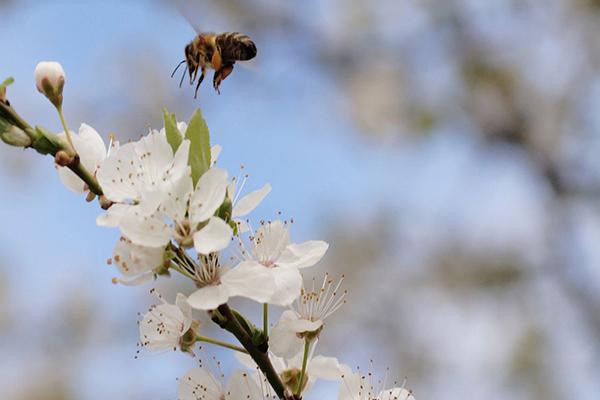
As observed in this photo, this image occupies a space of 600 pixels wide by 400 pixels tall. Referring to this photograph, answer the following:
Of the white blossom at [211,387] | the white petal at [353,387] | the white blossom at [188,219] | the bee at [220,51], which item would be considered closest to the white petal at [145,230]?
the white blossom at [188,219]

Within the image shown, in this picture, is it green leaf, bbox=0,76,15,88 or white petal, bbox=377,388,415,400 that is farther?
white petal, bbox=377,388,415,400

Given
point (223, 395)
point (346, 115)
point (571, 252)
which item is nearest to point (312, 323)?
point (223, 395)

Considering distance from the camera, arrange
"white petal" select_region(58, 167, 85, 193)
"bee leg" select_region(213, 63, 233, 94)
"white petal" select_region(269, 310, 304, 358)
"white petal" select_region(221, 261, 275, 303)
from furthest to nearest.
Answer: "bee leg" select_region(213, 63, 233, 94)
"white petal" select_region(58, 167, 85, 193)
"white petal" select_region(269, 310, 304, 358)
"white petal" select_region(221, 261, 275, 303)

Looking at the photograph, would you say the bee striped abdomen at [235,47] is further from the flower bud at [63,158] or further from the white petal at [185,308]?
the white petal at [185,308]

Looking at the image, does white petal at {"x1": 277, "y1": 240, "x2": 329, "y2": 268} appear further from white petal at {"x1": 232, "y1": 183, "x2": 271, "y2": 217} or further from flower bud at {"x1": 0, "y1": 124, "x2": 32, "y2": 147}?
flower bud at {"x1": 0, "y1": 124, "x2": 32, "y2": 147}

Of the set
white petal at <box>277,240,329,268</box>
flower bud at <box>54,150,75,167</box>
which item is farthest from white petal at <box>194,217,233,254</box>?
flower bud at <box>54,150,75,167</box>

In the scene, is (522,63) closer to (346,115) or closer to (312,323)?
(346,115)
